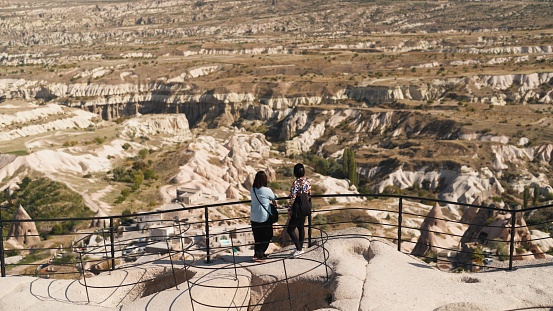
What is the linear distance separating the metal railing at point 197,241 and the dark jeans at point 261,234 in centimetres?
30

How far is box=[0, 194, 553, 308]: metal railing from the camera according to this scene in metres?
10.4

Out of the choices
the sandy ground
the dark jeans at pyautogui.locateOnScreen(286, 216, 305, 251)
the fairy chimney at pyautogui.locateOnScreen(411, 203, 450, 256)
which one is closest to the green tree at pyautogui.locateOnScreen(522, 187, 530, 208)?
the fairy chimney at pyautogui.locateOnScreen(411, 203, 450, 256)

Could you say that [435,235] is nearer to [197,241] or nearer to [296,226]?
[197,241]

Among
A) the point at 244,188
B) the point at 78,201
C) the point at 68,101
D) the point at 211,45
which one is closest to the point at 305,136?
the point at 244,188

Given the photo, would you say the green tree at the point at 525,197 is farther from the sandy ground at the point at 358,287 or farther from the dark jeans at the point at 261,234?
the dark jeans at the point at 261,234

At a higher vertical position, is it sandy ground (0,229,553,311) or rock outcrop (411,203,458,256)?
sandy ground (0,229,553,311)

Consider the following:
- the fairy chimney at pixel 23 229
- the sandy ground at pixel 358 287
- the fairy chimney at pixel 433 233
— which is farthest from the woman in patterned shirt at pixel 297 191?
the fairy chimney at pixel 23 229

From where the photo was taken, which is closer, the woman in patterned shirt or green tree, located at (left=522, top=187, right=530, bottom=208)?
the woman in patterned shirt

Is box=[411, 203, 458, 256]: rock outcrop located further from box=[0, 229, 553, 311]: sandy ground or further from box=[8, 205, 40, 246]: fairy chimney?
box=[8, 205, 40, 246]: fairy chimney

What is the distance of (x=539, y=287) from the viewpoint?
9203mm

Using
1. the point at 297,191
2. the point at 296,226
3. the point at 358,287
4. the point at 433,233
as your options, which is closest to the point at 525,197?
the point at 433,233

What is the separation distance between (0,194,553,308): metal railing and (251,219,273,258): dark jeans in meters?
0.30

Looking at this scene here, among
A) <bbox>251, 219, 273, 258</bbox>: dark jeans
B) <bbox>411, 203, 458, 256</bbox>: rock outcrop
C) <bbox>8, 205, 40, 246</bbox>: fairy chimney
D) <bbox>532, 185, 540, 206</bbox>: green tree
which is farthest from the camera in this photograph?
<bbox>532, 185, 540, 206</bbox>: green tree

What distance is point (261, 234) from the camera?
10.5m
